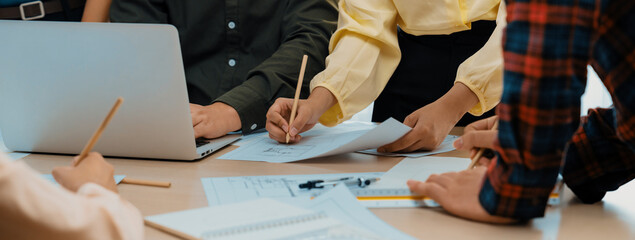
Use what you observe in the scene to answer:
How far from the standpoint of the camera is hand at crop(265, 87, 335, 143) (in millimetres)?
1310

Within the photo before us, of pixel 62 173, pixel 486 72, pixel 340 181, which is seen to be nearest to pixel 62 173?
pixel 62 173

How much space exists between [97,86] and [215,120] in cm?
33

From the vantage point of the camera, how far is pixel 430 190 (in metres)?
0.87

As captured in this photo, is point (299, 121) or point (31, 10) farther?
point (31, 10)

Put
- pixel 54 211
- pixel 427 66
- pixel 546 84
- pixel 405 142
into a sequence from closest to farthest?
pixel 54 211 < pixel 546 84 < pixel 405 142 < pixel 427 66

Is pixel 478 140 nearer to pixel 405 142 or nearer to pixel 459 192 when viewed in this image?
pixel 459 192

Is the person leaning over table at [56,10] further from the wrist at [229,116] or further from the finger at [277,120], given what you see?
the finger at [277,120]

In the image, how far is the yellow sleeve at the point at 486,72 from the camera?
1264 mm

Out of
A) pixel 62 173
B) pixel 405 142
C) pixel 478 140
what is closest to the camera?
pixel 62 173

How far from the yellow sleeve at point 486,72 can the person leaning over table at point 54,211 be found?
2.70 ft

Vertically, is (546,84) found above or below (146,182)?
above

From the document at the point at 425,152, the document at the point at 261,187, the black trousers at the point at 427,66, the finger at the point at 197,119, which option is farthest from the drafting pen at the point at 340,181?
the black trousers at the point at 427,66

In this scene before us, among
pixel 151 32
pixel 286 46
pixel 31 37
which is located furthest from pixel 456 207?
pixel 286 46

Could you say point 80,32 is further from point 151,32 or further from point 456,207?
point 456,207
